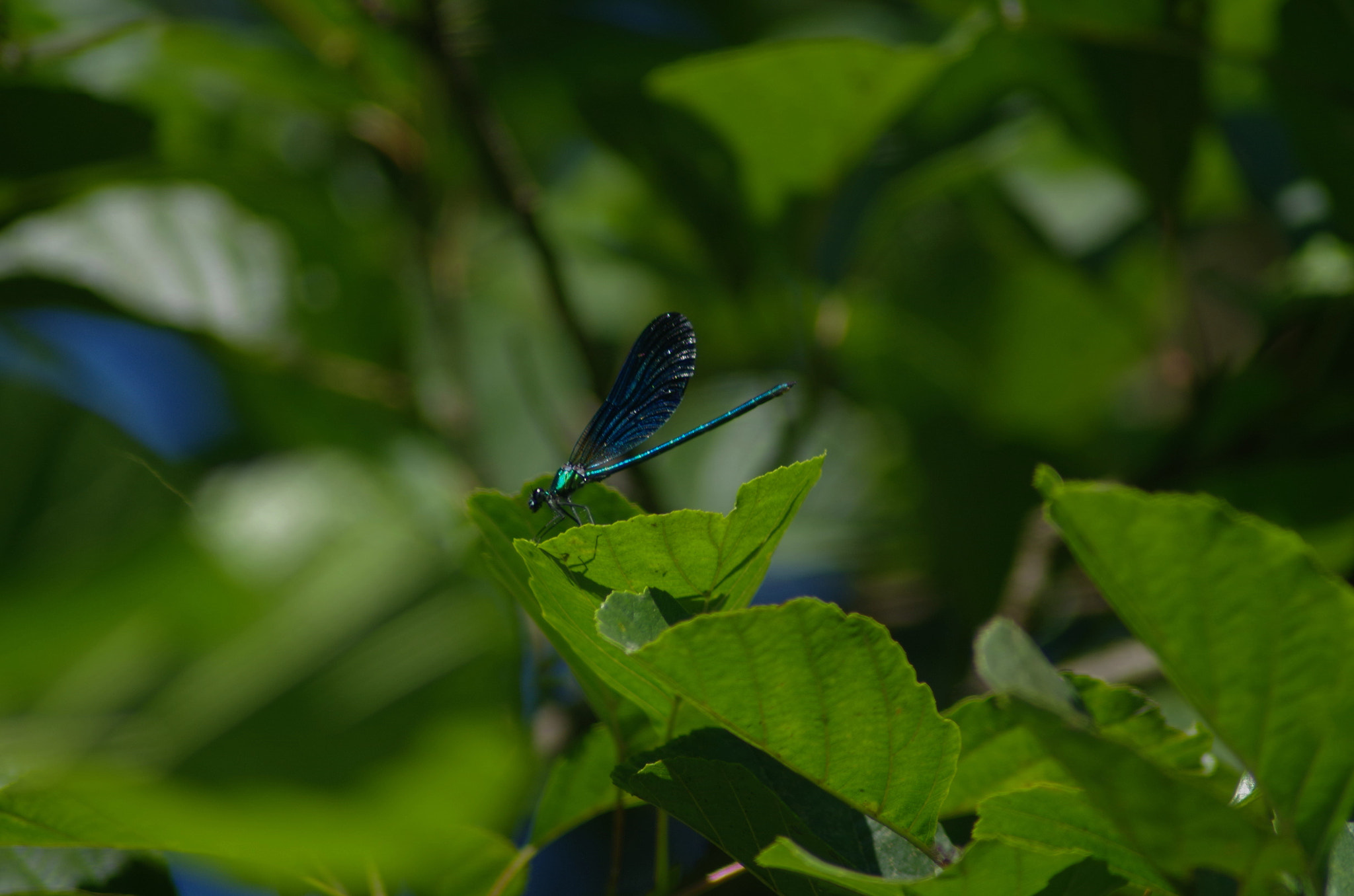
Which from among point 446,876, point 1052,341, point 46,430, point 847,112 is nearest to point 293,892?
point 446,876

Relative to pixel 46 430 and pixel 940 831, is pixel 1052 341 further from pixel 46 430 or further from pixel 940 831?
pixel 46 430

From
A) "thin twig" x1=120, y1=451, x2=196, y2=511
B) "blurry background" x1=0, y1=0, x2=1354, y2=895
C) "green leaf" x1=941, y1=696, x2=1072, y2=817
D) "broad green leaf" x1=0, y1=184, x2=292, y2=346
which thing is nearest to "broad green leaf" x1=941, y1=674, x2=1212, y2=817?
"green leaf" x1=941, y1=696, x2=1072, y2=817

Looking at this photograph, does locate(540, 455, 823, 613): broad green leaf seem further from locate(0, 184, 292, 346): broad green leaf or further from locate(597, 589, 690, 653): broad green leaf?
locate(0, 184, 292, 346): broad green leaf

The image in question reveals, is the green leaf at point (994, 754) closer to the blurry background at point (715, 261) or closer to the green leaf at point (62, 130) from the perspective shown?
the blurry background at point (715, 261)

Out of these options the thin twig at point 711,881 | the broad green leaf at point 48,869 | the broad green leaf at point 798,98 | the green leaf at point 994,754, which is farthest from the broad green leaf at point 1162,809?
the broad green leaf at point 798,98

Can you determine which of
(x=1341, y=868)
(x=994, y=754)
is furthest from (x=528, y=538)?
(x=1341, y=868)

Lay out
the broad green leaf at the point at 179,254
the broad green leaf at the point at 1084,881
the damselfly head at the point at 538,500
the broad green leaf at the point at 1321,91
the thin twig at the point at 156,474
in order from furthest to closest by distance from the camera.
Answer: the broad green leaf at the point at 179,254
the broad green leaf at the point at 1321,91
the damselfly head at the point at 538,500
the broad green leaf at the point at 1084,881
the thin twig at the point at 156,474
